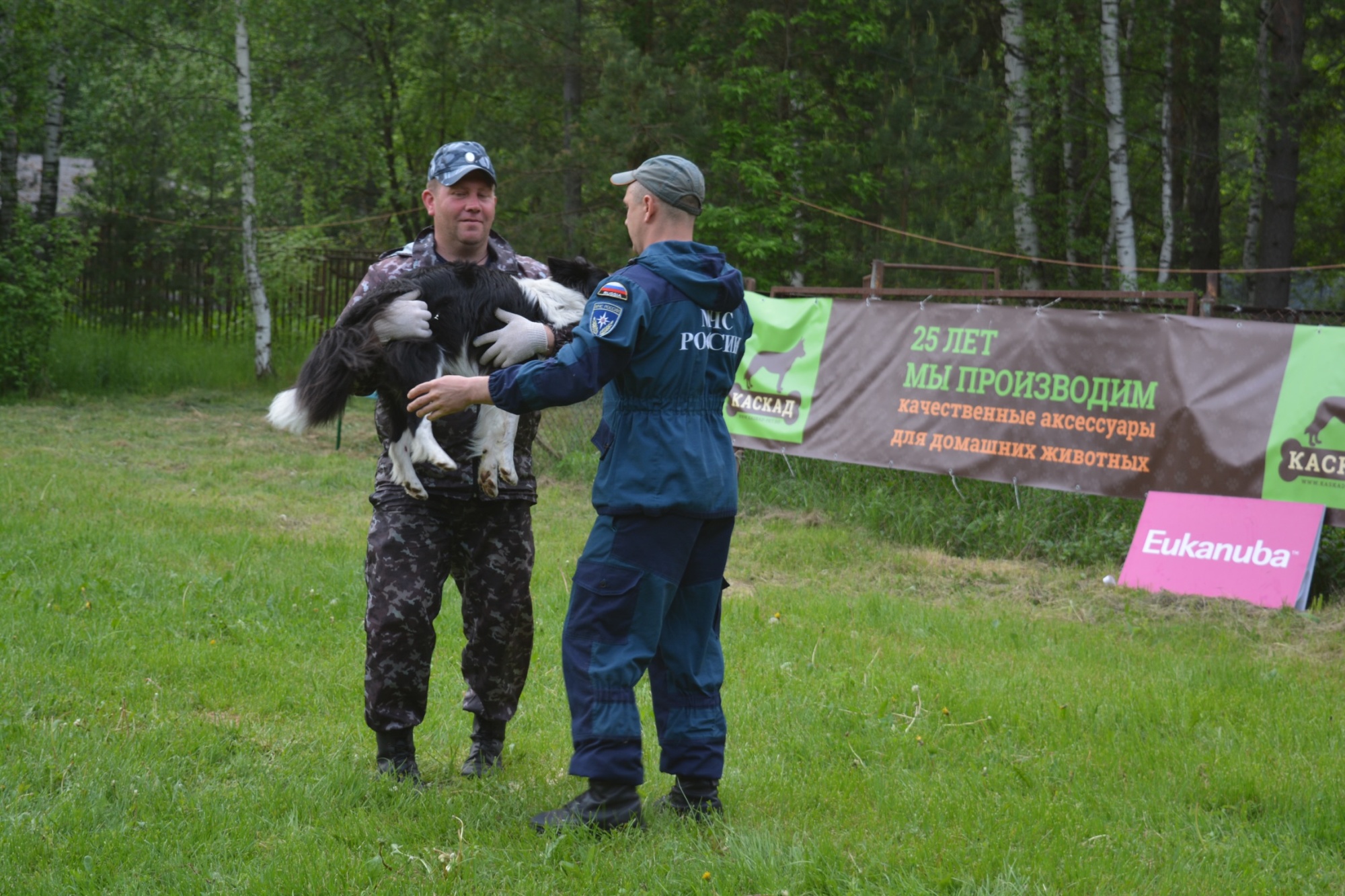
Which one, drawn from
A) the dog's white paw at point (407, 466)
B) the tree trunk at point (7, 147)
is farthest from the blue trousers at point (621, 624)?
the tree trunk at point (7, 147)

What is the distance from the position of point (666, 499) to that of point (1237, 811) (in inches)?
94.8

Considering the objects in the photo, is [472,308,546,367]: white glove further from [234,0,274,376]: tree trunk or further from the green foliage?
[234,0,274,376]: tree trunk

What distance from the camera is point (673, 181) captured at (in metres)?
3.65

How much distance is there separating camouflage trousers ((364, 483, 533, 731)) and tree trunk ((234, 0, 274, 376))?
53.0 ft

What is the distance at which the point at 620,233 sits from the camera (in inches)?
696

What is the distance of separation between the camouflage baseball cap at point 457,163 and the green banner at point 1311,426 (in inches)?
233

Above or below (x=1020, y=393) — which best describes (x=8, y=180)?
above

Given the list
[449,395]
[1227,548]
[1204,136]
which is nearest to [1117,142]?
[1204,136]

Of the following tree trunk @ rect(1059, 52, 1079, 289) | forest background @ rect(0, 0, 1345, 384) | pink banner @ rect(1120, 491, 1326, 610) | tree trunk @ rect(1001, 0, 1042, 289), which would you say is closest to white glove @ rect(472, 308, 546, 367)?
pink banner @ rect(1120, 491, 1326, 610)

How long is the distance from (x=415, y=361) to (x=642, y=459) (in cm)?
93

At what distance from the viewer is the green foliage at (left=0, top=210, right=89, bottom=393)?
51.0ft

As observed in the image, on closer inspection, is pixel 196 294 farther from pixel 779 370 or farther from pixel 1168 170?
pixel 1168 170

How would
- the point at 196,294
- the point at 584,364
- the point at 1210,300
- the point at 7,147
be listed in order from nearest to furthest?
the point at 584,364, the point at 1210,300, the point at 7,147, the point at 196,294

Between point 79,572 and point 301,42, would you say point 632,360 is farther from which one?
point 301,42
